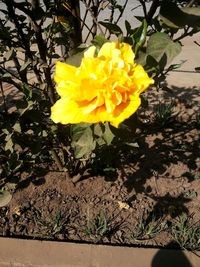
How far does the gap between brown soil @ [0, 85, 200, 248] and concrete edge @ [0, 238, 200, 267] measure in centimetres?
8

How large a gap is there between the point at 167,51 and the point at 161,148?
72.4 inches

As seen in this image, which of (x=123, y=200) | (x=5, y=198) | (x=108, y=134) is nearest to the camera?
(x=108, y=134)

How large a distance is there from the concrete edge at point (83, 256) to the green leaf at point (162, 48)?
1446mm

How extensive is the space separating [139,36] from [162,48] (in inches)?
3.2

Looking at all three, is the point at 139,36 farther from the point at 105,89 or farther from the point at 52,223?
the point at 52,223

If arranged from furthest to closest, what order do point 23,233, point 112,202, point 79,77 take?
1. point 112,202
2. point 23,233
3. point 79,77

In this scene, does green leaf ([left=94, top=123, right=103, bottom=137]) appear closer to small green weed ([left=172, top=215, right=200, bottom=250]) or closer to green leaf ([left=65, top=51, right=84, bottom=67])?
green leaf ([left=65, top=51, right=84, bottom=67])

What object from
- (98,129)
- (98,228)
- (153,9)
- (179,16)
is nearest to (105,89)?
(98,129)

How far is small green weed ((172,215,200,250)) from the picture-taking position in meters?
2.12

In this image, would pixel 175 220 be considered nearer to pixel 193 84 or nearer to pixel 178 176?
pixel 178 176

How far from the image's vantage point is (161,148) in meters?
2.80

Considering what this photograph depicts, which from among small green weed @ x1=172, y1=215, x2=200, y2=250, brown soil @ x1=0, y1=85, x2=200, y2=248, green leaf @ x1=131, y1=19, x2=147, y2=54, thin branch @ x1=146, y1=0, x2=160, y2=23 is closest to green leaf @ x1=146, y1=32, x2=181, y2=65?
green leaf @ x1=131, y1=19, x2=147, y2=54

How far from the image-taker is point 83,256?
83.5 inches

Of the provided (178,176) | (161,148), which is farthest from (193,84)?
(178,176)
